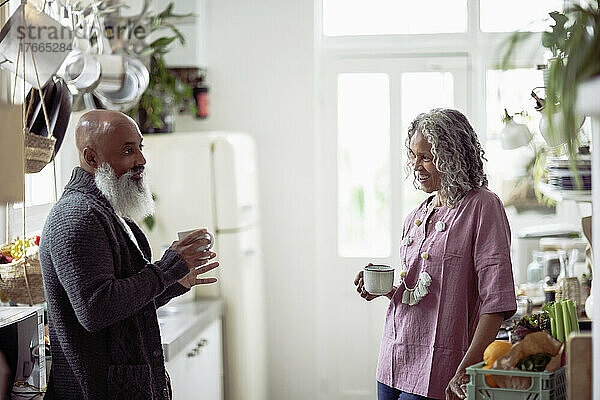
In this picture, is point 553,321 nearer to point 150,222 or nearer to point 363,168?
point 150,222

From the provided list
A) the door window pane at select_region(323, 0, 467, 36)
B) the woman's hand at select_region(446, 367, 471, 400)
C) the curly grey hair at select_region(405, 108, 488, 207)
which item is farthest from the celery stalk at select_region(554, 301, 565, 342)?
the door window pane at select_region(323, 0, 467, 36)

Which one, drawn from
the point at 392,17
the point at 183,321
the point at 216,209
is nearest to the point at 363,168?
the point at 392,17

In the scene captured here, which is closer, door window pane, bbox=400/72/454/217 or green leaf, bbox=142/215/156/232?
green leaf, bbox=142/215/156/232

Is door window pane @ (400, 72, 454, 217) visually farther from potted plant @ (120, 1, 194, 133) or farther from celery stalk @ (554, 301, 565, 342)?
celery stalk @ (554, 301, 565, 342)

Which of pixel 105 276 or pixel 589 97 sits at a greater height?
pixel 589 97

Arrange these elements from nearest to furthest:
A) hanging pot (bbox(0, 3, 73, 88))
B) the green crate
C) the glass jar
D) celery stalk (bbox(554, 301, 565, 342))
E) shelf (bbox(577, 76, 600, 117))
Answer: shelf (bbox(577, 76, 600, 117)), the green crate, celery stalk (bbox(554, 301, 565, 342)), hanging pot (bbox(0, 3, 73, 88)), the glass jar

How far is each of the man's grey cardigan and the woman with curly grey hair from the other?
0.66 m


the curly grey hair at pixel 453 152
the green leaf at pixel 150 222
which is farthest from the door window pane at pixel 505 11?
the curly grey hair at pixel 453 152

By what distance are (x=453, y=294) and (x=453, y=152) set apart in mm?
390

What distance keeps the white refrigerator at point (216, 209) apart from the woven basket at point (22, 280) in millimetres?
1411

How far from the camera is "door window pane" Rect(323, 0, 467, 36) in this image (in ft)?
14.4

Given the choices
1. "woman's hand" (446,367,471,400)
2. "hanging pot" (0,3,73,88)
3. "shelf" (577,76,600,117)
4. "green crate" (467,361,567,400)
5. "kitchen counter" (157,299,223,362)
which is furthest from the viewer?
"kitchen counter" (157,299,223,362)

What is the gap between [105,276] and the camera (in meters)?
2.01

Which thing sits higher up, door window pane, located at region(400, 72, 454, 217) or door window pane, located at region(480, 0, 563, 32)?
door window pane, located at region(480, 0, 563, 32)
